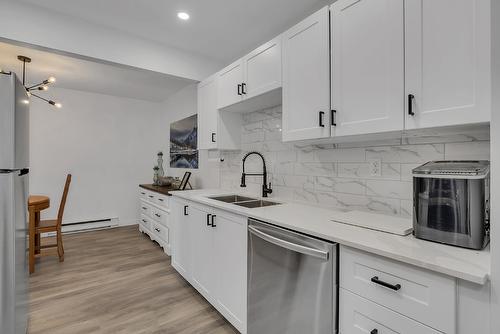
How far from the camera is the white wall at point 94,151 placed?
4.49m

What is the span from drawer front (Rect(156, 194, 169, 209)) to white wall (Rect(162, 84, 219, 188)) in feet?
1.84

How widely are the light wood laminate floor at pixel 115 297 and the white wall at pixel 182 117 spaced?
1.18 metres

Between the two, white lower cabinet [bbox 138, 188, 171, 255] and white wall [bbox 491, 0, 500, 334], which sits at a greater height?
white wall [bbox 491, 0, 500, 334]

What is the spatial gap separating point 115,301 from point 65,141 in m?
3.56

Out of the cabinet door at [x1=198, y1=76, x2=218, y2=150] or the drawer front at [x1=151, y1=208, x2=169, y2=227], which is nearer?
the cabinet door at [x1=198, y1=76, x2=218, y2=150]

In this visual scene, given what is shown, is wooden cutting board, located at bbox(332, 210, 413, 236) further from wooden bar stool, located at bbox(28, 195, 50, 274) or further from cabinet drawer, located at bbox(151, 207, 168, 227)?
wooden bar stool, located at bbox(28, 195, 50, 274)

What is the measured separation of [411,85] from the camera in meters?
1.24

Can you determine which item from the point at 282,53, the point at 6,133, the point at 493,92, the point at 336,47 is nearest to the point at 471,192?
the point at 493,92

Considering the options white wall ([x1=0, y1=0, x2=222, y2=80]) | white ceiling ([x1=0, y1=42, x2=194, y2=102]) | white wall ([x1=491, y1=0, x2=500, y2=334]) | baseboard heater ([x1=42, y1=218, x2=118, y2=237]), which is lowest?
baseboard heater ([x1=42, y1=218, x2=118, y2=237])

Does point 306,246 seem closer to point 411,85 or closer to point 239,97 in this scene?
point 411,85

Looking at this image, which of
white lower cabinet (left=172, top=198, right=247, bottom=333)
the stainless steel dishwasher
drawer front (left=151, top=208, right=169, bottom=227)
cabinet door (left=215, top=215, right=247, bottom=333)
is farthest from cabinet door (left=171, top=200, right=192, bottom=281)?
the stainless steel dishwasher

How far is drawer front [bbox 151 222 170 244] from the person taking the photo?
353cm

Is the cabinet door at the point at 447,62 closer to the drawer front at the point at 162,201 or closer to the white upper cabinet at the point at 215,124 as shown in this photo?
the white upper cabinet at the point at 215,124

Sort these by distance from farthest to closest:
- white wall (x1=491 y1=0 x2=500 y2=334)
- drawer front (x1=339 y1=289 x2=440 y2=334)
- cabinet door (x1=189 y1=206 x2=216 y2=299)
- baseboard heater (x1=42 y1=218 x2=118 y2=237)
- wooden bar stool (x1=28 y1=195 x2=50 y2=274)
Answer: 1. baseboard heater (x1=42 y1=218 x2=118 y2=237)
2. wooden bar stool (x1=28 y1=195 x2=50 y2=274)
3. cabinet door (x1=189 y1=206 x2=216 y2=299)
4. drawer front (x1=339 y1=289 x2=440 y2=334)
5. white wall (x1=491 y1=0 x2=500 y2=334)
